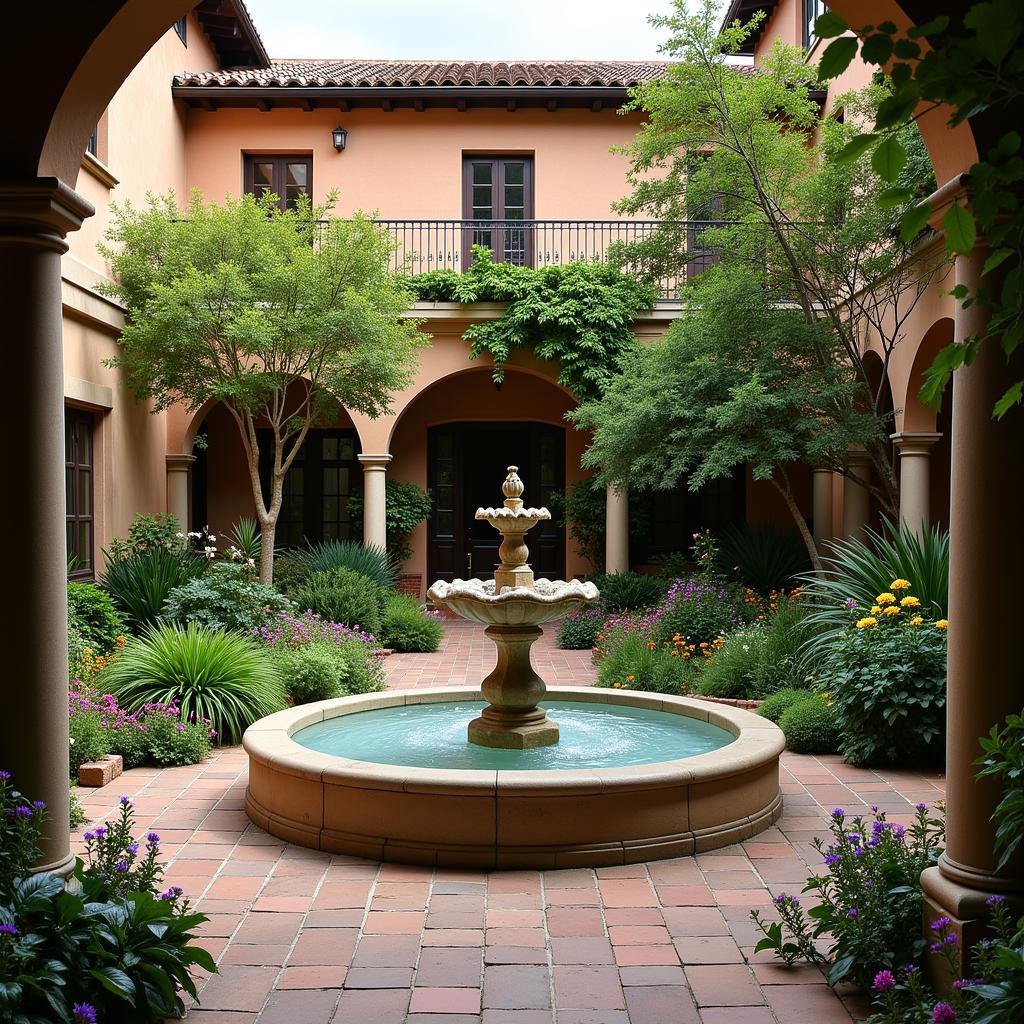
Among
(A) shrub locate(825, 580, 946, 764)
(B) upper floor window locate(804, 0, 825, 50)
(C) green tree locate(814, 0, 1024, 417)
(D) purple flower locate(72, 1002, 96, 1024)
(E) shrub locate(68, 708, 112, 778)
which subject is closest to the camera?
(C) green tree locate(814, 0, 1024, 417)

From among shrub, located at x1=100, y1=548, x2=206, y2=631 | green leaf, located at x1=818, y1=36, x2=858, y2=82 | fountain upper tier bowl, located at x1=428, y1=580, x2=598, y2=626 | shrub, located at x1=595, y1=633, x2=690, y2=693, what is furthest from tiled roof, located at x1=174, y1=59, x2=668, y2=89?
green leaf, located at x1=818, y1=36, x2=858, y2=82

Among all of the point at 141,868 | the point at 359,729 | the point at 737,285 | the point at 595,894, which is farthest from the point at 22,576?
the point at 737,285

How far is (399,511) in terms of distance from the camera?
16281 millimetres

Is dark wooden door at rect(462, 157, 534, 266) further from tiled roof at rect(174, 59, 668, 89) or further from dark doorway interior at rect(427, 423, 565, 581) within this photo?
dark doorway interior at rect(427, 423, 565, 581)

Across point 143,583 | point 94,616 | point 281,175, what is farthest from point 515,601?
point 281,175

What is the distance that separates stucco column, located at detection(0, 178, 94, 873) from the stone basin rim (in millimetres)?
1738

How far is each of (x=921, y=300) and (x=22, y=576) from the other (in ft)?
32.7

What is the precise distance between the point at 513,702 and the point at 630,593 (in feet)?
23.8

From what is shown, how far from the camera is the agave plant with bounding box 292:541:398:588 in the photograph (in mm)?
13211

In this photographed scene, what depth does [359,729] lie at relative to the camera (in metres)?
6.82

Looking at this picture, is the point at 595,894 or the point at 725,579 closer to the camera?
the point at 595,894

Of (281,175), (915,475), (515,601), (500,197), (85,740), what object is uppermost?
(281,175)

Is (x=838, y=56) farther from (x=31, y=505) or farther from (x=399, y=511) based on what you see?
(x=399, y=511)

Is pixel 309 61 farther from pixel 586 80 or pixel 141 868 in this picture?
pixel 141 868
